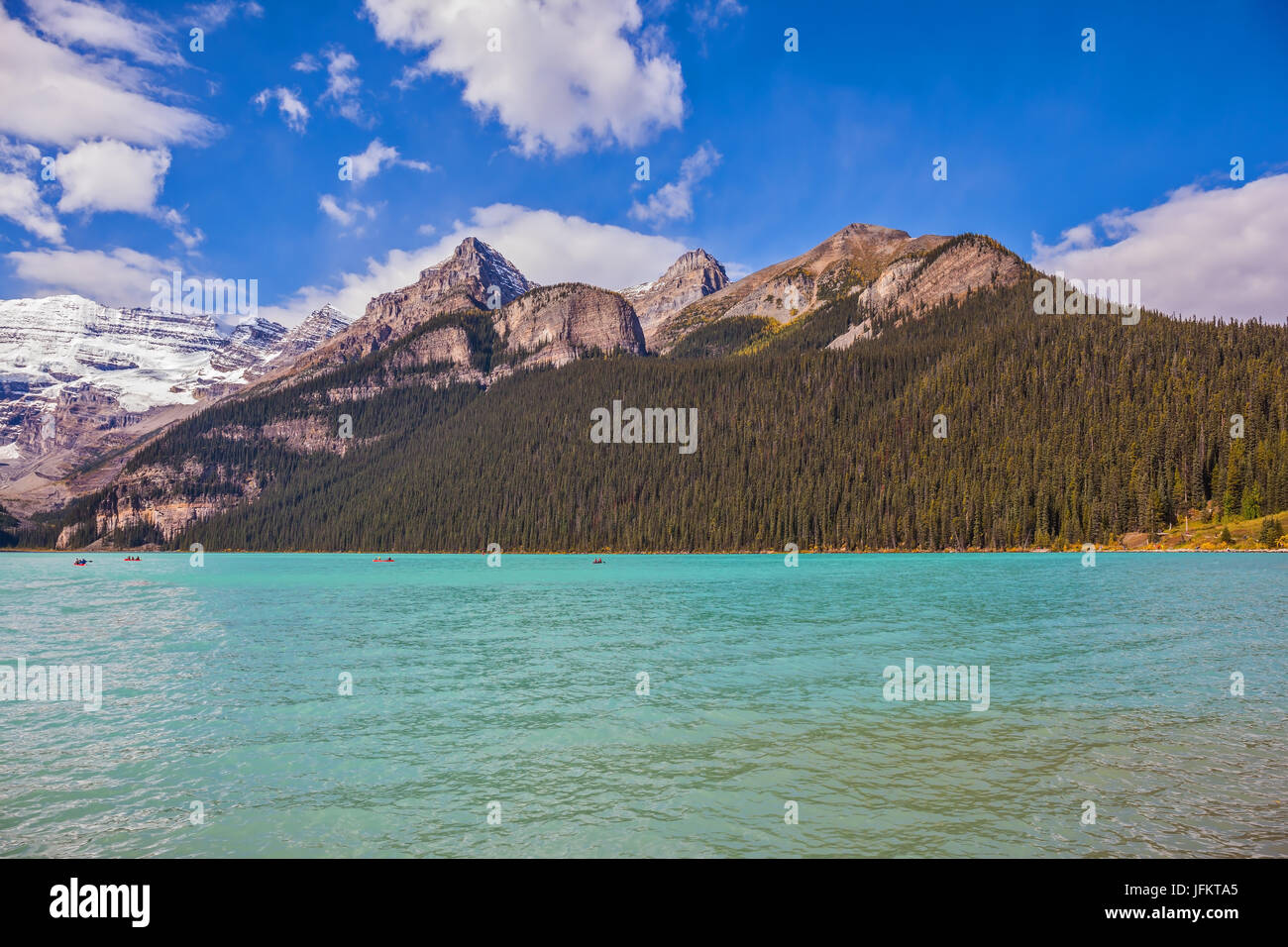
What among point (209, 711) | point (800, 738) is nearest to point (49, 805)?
point (209, 711)

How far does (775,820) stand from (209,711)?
2121cm

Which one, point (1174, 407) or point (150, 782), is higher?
point (1174, 407)

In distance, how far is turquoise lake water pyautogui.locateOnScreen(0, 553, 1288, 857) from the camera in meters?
14.3

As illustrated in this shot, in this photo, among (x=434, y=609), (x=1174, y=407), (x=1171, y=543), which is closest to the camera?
(x=434, y=609)

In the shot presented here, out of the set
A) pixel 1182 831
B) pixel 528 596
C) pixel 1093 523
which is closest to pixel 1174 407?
pixel 1093 523

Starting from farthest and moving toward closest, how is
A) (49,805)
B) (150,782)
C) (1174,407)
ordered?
(1174,407) → (150,782) → (49,805)

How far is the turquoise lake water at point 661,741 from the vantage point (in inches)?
564

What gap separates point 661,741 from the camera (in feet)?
68.2

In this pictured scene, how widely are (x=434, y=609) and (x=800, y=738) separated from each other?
1753 inches

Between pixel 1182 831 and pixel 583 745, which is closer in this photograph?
pixel 1182 831

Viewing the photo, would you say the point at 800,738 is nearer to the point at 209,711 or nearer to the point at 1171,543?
the point at 209,711

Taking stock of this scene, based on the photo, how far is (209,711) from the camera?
992 inches

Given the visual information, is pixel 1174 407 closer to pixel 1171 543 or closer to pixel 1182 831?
pixel 1171 543
